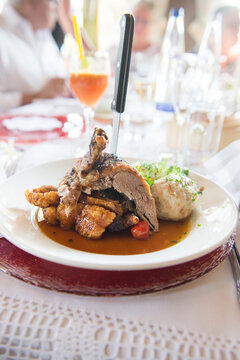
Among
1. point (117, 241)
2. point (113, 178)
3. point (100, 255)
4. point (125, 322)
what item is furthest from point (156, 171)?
point (125, 322)

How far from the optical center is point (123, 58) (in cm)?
122

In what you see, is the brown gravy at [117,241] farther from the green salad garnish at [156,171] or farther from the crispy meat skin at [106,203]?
the green salad garnish at [156,171]

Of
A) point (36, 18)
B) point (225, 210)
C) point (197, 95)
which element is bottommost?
point (225, 210)

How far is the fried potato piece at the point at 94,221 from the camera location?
3.71 ft

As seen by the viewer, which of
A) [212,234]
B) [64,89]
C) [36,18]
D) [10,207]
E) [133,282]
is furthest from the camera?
[36,18]

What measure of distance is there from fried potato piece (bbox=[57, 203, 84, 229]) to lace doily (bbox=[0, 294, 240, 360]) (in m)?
0.43

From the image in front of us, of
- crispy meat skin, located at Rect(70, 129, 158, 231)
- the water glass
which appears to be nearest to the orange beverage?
the water glass

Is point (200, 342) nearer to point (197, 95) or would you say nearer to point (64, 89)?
point (197, 95)

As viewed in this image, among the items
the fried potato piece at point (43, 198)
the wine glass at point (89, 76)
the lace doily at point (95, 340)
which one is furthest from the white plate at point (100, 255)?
the wine glass at point (89, 76)

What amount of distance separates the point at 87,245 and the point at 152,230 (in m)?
0.29

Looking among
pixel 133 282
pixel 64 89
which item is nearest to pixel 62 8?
pixel 64 89

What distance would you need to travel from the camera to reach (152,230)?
48.4 inches

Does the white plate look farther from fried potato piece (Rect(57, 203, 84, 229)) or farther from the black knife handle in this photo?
the black knife handle

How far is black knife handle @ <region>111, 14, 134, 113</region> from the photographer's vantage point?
3.86 ft
